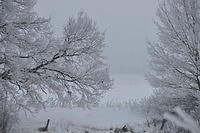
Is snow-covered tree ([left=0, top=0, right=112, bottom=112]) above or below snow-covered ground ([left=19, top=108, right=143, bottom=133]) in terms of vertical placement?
above

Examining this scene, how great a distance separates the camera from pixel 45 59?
42.2 feet

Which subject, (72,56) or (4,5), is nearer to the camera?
(4,5)

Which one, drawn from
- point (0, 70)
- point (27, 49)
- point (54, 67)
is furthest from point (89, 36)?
point (0, 70)

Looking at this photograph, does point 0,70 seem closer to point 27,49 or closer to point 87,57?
point 27,49

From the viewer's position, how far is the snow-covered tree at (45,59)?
1108 centimetres

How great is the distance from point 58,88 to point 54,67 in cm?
90

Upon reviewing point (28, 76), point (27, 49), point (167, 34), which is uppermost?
point (167, 34)

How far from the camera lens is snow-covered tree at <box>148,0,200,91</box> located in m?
12.9

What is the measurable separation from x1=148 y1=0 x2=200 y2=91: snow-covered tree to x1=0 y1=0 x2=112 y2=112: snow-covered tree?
2570 mm

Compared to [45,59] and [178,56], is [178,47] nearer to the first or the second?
[178,56]

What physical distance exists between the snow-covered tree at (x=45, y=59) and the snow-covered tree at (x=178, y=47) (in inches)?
101

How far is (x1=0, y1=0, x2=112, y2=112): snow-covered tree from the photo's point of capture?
36.3 feet

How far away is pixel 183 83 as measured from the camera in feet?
44.4

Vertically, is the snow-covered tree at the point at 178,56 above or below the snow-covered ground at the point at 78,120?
above
